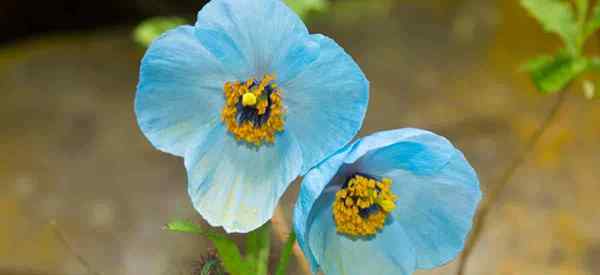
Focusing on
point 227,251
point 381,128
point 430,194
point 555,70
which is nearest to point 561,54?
point 555,70

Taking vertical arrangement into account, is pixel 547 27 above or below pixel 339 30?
above

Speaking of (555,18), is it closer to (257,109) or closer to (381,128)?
(257,109)

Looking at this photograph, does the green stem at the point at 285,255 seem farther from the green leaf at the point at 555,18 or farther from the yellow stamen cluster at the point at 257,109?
Answer: the green leaf at the point at 555,18

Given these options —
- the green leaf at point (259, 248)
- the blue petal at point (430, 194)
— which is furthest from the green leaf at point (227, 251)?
the blue petal at point (430, 194)

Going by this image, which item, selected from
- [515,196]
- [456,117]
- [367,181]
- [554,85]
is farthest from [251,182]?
[456,117]

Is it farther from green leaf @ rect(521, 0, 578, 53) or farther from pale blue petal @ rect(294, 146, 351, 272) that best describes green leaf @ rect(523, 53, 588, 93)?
pale blue petal @ rect(294, 146, 351, 272)

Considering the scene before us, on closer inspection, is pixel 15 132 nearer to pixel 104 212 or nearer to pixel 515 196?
pixel 104 212
